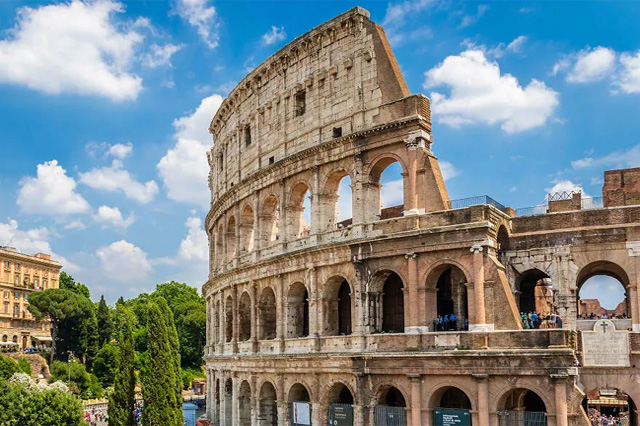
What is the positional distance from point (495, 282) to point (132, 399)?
20.7 m

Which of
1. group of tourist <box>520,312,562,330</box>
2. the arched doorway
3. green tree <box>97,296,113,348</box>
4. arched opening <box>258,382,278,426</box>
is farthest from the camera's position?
green tree <box>97,296,113,348</box>

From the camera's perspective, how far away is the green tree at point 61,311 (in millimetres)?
75500

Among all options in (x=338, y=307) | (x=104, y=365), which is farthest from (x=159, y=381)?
(x=104, y=365)

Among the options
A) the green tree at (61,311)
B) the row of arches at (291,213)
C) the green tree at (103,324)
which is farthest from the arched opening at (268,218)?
the green tree at (103,324)

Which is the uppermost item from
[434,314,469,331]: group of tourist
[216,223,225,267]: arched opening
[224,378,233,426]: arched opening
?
[216,223,225,267]: arched opening

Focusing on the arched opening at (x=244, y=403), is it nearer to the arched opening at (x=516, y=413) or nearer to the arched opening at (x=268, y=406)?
the arched opening at (x=268, y=406)

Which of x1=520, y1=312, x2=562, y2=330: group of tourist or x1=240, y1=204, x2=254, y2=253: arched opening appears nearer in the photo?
x1=520, y1=312, x2=562, y2=330: group of tourist

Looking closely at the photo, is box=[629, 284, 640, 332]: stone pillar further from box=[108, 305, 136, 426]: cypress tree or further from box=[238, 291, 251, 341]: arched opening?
box=[108, 305, 136, 426]: cypress tree

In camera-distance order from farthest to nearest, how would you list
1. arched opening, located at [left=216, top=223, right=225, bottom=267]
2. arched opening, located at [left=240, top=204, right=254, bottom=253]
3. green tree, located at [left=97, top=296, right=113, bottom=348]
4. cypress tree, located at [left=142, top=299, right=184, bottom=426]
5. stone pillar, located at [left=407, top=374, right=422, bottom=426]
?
green tree, located at [left=97, top=296, right=113, bottom=348]
arched opening, located at [left=216, top=223, right=225, bottom=267]
arched opening, located at [left=240, top=204, right=254, bottom=253]
cypress tree, located at [left=142, top=299, right=184, bottom=426]
stone pillar, located at [left=407, top=374, right=422, bottom=426]

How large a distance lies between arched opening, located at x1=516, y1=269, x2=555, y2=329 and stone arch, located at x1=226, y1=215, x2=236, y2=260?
1669cm

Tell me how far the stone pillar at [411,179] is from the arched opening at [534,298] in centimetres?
531

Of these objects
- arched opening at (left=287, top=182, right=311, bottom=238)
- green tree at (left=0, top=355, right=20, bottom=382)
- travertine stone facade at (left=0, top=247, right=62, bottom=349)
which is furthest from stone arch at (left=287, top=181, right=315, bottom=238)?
travertine stone facade at (left=0, top=247, right=62, bottom=349)

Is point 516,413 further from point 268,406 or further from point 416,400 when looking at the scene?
point 268,406

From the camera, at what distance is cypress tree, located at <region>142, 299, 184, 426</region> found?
3288 centimetres
